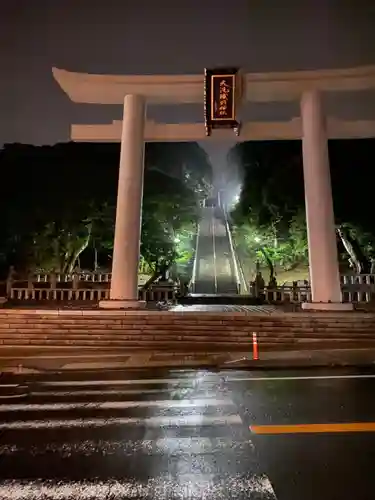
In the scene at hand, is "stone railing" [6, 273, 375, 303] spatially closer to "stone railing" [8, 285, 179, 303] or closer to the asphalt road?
"stone railing" [8, 285, 179, 303]

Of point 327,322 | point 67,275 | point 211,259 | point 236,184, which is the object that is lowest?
point 327,322

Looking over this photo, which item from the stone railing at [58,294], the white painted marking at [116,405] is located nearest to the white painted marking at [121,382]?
the white painted marking at [116,405]

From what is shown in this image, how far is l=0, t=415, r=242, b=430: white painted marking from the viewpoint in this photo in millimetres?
5418

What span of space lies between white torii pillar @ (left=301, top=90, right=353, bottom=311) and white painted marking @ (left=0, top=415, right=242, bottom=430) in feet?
34.4

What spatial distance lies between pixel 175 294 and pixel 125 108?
13040mm

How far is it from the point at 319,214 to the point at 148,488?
13593 millimetres

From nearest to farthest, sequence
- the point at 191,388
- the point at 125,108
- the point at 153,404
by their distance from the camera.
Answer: the point at 153,404 → the point at 191,388 → the point at 125,108

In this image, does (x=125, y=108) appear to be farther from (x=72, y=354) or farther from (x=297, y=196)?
(x=297, y=196)

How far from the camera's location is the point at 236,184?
44281 millimetres

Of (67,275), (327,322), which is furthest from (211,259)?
(327,322)

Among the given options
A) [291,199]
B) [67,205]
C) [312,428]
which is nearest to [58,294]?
[67,205]

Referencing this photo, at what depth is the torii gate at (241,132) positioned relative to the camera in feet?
50.9

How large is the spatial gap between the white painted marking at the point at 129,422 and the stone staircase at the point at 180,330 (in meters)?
6.50

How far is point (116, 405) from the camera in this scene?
6410 mm
